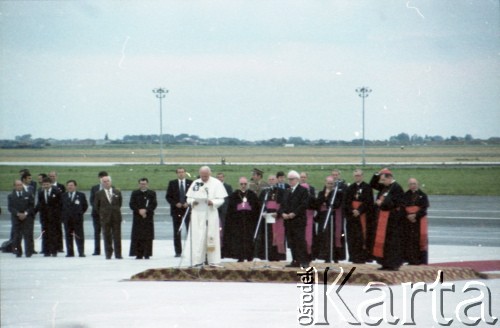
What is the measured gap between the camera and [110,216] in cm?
2152

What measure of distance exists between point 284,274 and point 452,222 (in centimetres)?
1659

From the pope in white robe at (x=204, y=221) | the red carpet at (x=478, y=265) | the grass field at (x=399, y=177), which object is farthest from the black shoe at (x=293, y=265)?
the grass field at (x=399, y=177)

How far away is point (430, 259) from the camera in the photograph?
67.5 ft

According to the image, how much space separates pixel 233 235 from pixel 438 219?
555 inches

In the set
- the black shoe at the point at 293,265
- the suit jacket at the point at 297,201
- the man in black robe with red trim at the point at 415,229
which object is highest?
the suit jacket at the point at 297,201

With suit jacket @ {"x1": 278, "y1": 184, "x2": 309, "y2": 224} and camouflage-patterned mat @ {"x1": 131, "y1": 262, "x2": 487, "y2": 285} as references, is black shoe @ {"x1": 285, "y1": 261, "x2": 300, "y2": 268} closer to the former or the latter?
camouflage-patterned mat @ {"x1": 131, "y1": 262, "x2": 487, "y2": 285}

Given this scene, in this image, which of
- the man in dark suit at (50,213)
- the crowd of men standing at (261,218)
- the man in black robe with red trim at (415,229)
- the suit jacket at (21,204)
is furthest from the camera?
the man in dark suit at (50,213)

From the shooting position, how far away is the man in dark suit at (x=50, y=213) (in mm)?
22578

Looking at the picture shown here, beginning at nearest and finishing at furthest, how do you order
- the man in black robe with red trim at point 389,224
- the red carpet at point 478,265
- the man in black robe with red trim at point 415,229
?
the man in black robe with red trim at point 389,224 < the red carpet at point 478,265 < the man in black robe with red trim at point 415,229

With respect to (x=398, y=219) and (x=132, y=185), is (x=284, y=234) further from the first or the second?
(x=132, y=185)

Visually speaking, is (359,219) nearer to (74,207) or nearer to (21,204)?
(74,207)

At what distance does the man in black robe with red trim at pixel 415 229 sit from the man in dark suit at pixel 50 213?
7.83 m

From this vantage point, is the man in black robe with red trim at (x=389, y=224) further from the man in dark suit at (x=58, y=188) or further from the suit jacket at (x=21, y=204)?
the suit jacket at (x=21, y=204)

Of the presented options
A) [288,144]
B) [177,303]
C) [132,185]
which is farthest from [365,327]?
[288,144]
